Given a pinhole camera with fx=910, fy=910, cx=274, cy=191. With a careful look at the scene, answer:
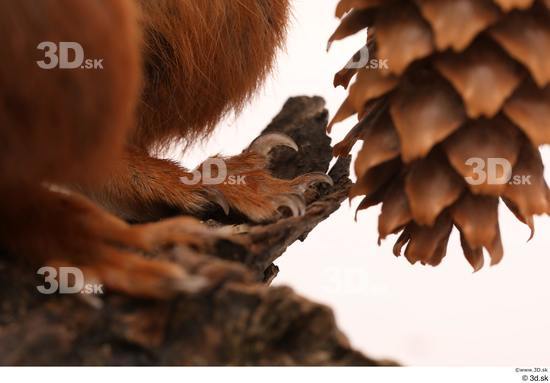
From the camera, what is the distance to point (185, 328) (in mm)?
567

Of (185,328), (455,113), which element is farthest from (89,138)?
(455,113)

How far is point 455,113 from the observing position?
68 cm

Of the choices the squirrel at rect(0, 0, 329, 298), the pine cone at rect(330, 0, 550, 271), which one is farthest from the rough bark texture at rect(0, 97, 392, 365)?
the pine cone at rect(330, 0, 550, 271)

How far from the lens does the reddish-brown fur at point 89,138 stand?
52 centimetres

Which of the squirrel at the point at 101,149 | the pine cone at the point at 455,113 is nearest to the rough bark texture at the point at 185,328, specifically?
the squirrel at the point at 101,149

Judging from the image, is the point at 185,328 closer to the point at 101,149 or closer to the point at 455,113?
the point at 101,149

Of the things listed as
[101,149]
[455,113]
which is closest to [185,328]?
[101,149]

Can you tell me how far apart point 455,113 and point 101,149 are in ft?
0.90

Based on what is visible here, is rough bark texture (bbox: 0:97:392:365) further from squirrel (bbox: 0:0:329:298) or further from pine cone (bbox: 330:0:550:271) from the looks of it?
pine cone (bbox: 330:0:550:271)

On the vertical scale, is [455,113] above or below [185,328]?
above

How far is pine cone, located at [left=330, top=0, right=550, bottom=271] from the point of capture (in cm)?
66

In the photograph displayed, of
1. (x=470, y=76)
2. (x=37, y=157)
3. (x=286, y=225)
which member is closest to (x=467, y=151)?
(x=470, y=76)

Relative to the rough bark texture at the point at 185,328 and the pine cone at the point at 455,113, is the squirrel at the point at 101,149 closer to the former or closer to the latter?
the rough bark texture at the point at 185,328

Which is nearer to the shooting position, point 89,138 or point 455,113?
point 89,138
